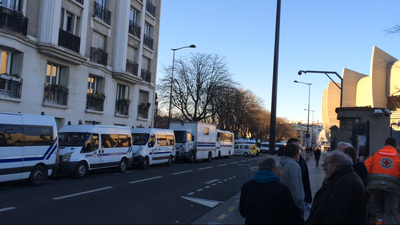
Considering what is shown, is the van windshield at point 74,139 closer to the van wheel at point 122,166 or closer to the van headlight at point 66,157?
the van headlight at point 66,157

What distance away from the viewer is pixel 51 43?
803 inches

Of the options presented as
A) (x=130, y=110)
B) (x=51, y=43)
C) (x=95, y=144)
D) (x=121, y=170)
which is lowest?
(x=121, y=170)

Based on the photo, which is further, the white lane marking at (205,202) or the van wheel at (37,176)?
the van wheel at (37,176)

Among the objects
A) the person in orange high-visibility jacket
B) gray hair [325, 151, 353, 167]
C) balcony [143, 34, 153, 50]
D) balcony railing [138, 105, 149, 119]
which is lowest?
the person in orange high-visibility jacket

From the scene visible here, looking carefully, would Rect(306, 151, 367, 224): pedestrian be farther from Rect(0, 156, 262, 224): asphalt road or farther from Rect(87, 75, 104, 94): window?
Rect(87, 75, 104, 94): window

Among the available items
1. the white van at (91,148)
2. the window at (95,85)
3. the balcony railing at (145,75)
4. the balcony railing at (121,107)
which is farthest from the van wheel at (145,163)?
the balcony railing at (145,75)

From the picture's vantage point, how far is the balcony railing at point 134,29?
2955 centimetres

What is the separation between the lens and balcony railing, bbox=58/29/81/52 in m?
21.8

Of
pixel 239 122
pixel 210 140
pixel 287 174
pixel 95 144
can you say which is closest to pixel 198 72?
pixel 210 140

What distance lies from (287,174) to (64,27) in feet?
66.8

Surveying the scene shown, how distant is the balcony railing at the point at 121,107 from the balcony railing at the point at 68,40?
656 centimetres

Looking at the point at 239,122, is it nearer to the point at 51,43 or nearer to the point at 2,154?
the point at 51,43

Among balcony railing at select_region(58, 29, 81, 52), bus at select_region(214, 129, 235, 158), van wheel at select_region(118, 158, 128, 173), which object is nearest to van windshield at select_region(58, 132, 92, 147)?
van wheel at select_region(118, 158, 128, 173)

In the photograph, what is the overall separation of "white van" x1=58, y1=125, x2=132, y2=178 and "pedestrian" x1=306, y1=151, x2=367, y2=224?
13.2 metres
